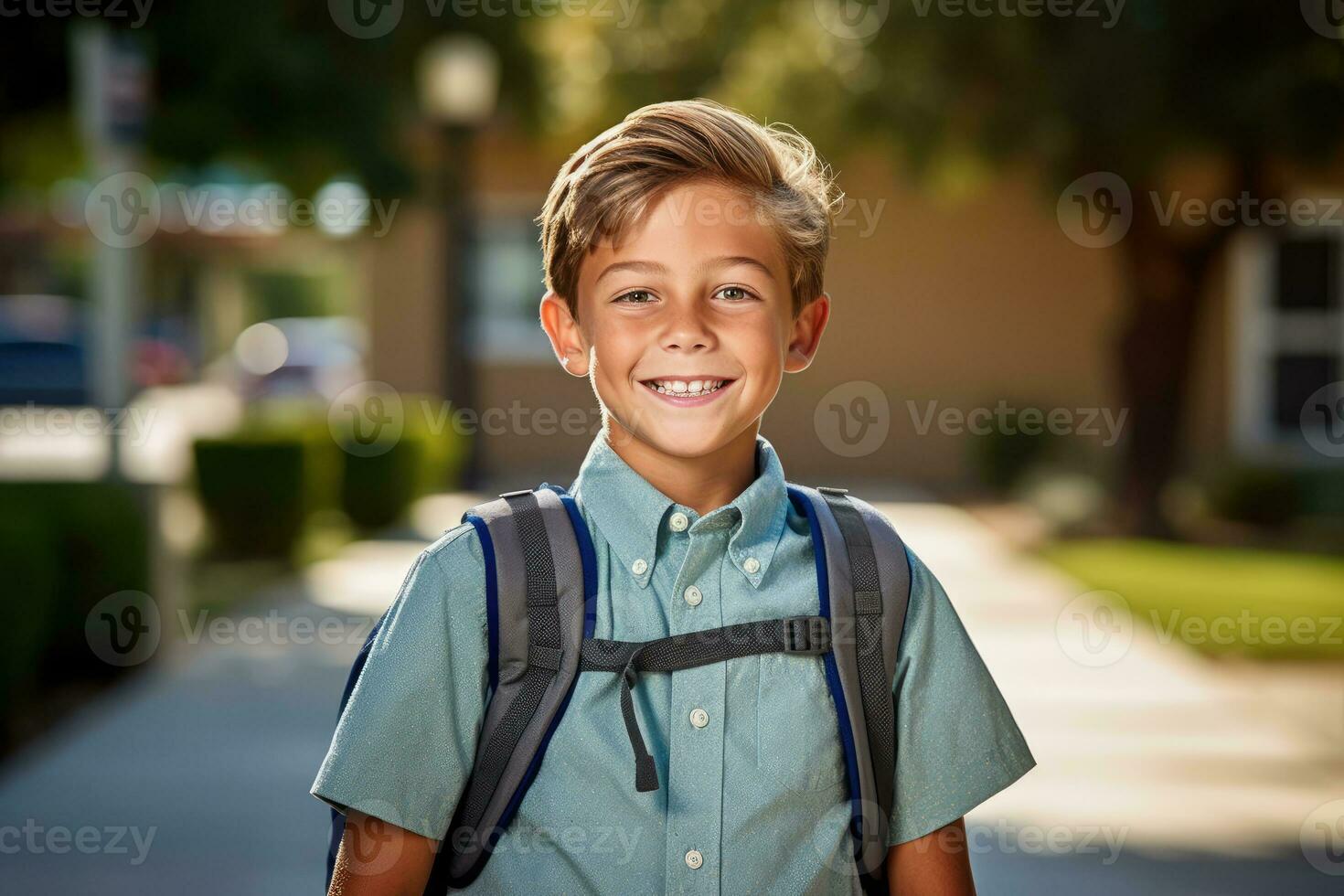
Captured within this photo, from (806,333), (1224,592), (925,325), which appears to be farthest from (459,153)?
(806,333)

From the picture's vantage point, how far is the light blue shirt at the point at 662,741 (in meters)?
2.00

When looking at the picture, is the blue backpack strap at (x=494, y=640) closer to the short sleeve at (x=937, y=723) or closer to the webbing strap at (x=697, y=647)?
the webbing strap at (x=697, y=647)

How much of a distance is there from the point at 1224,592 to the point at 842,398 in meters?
9.00

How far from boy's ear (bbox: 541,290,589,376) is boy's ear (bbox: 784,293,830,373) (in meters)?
0.29

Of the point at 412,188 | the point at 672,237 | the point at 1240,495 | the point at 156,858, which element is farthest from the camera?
the point at 1240,495

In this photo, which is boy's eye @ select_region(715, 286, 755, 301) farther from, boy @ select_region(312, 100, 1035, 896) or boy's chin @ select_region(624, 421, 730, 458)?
boy's chin @ select_region(624, 421, 730, 458)

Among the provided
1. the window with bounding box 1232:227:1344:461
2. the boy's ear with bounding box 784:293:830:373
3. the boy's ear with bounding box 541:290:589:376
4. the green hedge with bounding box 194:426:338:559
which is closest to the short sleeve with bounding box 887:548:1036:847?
the boy's ear with bounding box 784:293:830:373

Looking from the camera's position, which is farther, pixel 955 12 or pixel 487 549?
pixel 955 12

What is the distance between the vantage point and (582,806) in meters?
2.01

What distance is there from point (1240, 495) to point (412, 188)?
303 inches

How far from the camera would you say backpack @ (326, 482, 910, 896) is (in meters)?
2.01

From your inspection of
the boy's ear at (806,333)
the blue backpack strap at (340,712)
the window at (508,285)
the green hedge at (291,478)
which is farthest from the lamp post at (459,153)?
the blue backpack strap at (340,712)

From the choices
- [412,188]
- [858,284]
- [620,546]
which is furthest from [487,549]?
[858,284]

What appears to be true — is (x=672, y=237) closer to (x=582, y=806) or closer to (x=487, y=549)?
(x=487, y=549)
